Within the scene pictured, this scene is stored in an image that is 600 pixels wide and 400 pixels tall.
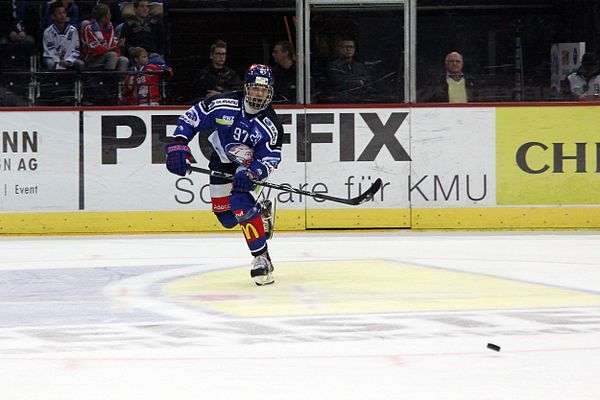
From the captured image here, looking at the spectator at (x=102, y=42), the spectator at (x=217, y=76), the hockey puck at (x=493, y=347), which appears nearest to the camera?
the hockey puck at (x=493, y=347)

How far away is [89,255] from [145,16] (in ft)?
10.1

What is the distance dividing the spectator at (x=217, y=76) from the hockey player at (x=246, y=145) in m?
4.21

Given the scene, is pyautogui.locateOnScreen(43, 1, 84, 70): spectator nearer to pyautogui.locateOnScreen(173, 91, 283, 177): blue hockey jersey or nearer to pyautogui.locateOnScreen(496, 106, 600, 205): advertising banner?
pyautogui.locateOnScreen(496, 106, 600, 205): advertising banner

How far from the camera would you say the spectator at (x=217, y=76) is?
1523 cm

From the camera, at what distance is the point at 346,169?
15570mm

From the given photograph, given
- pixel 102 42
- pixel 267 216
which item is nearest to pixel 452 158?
pixel 102 42

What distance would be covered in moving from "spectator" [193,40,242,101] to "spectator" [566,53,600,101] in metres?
3.31

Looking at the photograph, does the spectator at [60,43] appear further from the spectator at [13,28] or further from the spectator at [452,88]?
the spectator at [452,88]

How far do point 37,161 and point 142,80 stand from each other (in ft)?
4.29

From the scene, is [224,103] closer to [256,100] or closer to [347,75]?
[256,100]

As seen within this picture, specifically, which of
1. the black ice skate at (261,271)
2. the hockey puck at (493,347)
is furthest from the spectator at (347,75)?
the hockey puck at (493,347)

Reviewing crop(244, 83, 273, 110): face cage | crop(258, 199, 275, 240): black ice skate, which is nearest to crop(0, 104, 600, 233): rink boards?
crop(258, 199, 275, 240): black ice skate

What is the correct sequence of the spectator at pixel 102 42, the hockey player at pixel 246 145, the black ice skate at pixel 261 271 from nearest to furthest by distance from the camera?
the black ice skate at pixel 261 271, the hockey player at pixel 246 145, the spectator at pixel 102 42

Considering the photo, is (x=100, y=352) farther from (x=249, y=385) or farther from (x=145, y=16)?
(x=145, y=16)
